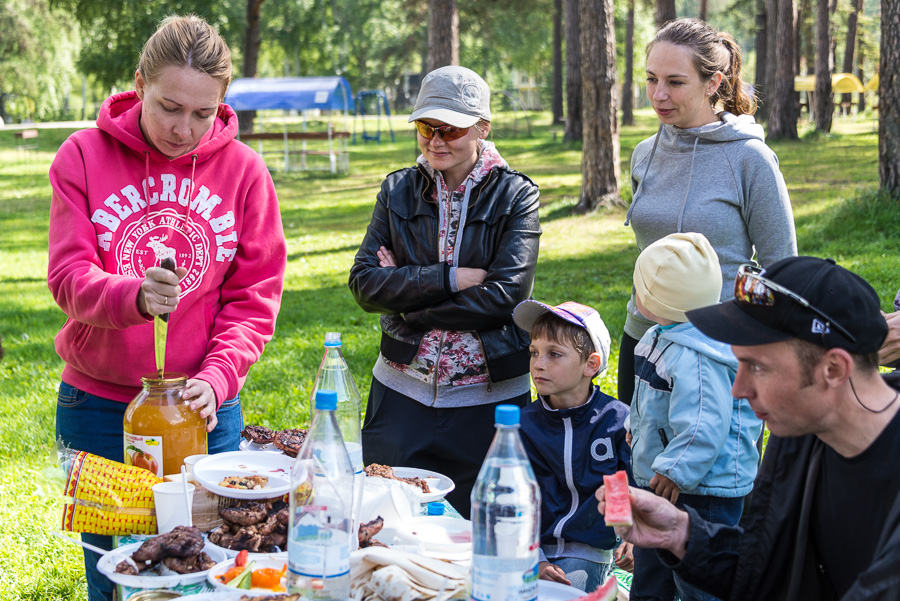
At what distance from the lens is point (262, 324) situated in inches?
114

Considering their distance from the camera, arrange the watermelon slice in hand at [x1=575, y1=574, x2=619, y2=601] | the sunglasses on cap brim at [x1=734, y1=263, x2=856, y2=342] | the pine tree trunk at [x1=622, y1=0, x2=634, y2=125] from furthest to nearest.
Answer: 1. the pine tree trunk at [x1=622, y1=0, x2=634, y2=125]
2. the watermelon slice in hand at [x1=575, y1=574, x2=619, y2=601]
3. the sunglasses on cap brim at [x1=734, y1=263, x2=856, y2=342]

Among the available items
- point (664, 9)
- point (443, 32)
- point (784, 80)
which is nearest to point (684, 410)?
point (443, 32)

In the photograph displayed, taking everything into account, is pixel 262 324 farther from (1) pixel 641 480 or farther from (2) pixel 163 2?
(2) pixel 163 2

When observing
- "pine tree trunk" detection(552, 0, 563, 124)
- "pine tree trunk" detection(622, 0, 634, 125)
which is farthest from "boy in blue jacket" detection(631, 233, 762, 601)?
"pine tree trunk" detection(622, 0, 634, 125)

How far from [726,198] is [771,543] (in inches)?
67.0

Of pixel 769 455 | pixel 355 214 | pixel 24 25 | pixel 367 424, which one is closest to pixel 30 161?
pixel 24 25

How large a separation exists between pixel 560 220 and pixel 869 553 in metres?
11.9

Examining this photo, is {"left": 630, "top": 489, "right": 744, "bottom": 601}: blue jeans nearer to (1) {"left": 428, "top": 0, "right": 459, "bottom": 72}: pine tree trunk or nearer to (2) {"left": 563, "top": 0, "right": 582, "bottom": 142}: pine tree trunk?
(1) {"left": 428, "top": 0, "right": 459, "bottom": 72}: pine tree trunk

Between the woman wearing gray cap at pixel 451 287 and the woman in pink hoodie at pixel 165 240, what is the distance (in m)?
0.73

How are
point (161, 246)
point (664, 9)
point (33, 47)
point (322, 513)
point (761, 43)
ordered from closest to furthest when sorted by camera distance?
point (322, 513)
point (161, 246)
point (664, 9)
point (761, 43)
point (33, 47)

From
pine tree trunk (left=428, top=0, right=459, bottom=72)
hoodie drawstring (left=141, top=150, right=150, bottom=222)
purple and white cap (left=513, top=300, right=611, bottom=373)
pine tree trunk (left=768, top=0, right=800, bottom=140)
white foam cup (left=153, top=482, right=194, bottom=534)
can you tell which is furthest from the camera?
pine tree trunk (left=768, top=0, right=800, bottom=140)

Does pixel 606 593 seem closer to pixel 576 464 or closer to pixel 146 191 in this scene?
pixel 576 464

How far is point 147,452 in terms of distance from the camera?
249 cm

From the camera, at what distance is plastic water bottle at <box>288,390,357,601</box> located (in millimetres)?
1920
